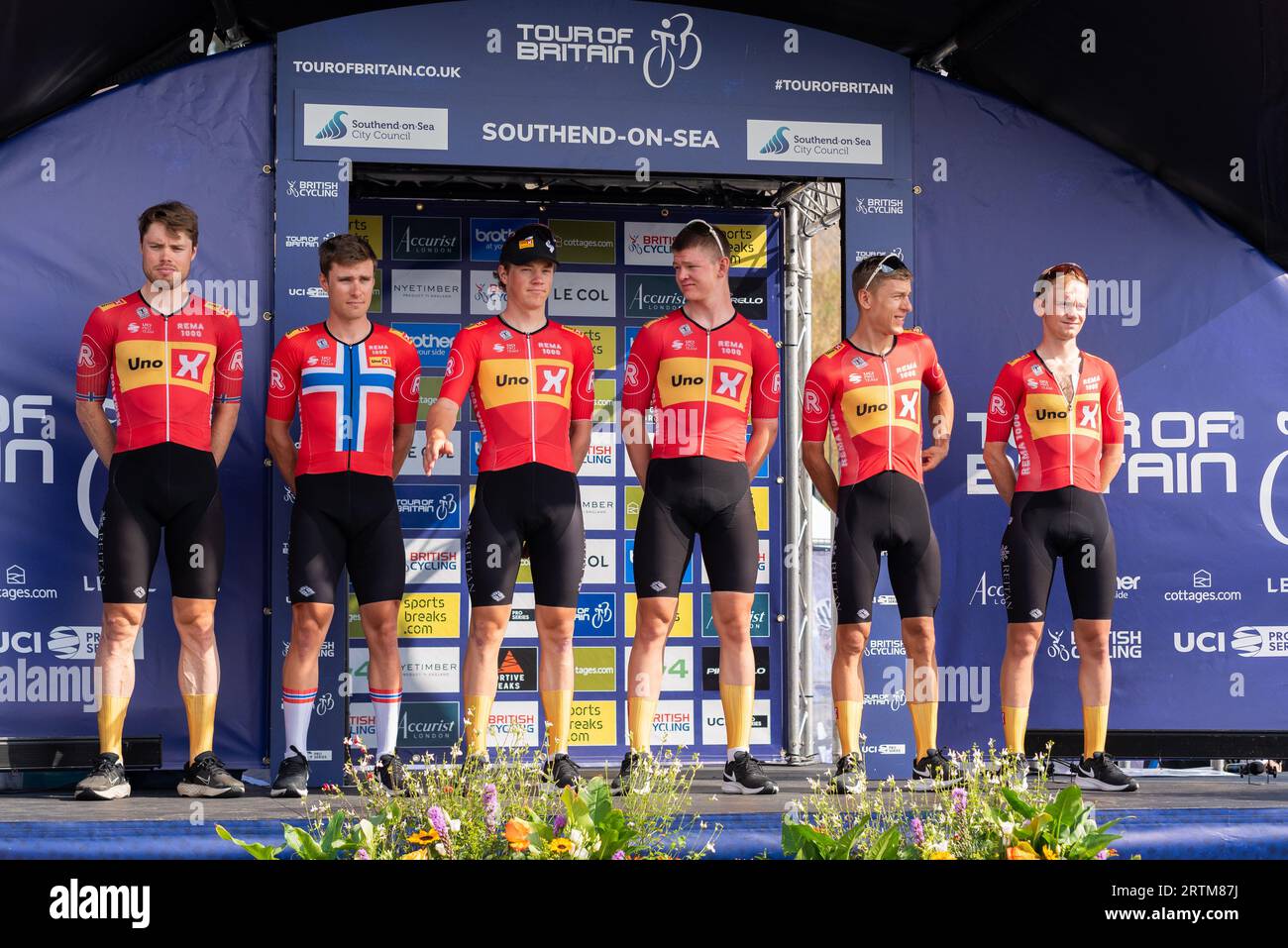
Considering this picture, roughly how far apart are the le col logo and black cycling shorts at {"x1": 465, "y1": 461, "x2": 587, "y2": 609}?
2.14 m

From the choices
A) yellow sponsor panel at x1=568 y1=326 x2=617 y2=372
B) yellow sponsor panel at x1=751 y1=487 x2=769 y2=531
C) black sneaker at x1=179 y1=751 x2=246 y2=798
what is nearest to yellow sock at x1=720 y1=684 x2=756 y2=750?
yellow sponsor panel at x1=751 y1=487 x2=769 y2=531

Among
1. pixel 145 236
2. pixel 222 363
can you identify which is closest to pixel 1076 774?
pixel 222 363

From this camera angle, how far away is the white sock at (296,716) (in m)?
5.64

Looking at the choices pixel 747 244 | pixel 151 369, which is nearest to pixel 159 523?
pixel 151 369

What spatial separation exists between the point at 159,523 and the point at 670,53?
3.23 metres

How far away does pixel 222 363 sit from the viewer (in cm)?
578

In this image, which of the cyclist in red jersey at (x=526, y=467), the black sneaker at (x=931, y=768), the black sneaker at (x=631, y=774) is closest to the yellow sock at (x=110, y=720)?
the cyclist in red jersey at (x=526, y=467)

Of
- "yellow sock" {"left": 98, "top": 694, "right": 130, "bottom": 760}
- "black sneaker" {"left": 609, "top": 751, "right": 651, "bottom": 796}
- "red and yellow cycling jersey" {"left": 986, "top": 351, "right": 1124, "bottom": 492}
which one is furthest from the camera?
"red and yellow cycling jersey" {"left": 986, "top": 351, "right": 1124, "bottom": 492}

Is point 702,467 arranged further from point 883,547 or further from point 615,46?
point 615,46

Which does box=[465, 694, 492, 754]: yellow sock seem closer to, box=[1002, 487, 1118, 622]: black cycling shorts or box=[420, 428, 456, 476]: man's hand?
box=[420, 428, 456, 476]: man's hand

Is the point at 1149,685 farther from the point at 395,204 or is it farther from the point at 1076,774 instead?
the point at 395,204

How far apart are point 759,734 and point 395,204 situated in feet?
11.1
